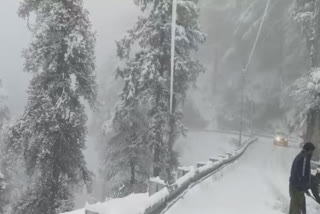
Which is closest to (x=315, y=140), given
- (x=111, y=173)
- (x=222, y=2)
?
(x=111, y=173)

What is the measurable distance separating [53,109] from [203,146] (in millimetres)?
48009

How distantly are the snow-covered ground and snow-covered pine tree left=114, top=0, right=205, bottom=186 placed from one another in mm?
35357

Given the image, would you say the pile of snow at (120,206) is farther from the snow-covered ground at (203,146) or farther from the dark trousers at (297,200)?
the snow-covered ground at (203,146)

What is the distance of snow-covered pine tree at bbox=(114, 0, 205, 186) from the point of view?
24297 mm

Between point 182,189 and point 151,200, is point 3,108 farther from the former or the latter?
point 151,200

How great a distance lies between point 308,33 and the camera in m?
33.3

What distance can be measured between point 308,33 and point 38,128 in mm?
22639

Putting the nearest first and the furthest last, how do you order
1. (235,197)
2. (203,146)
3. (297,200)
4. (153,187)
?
(297,200) < (153,187) < (235,197) < (203,146)

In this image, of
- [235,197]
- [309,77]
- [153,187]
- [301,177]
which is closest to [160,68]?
[309,77]

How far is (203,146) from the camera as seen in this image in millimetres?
64688

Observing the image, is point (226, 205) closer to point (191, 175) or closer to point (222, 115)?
point (191, 175)

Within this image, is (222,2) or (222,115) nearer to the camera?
(222,115)

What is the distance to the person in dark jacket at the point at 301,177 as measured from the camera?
9.82m

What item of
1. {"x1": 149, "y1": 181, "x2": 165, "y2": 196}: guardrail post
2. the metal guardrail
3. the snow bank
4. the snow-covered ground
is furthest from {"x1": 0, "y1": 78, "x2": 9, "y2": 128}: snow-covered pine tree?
the snow-covered ground
